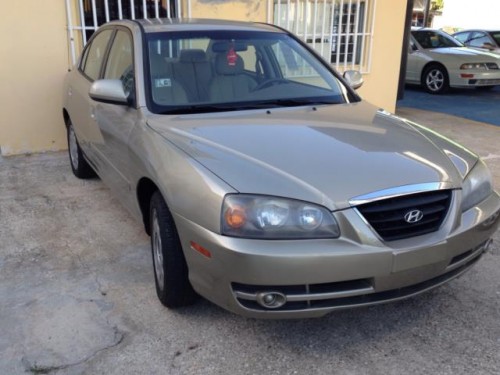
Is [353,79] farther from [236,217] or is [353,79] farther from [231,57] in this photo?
[236,217]

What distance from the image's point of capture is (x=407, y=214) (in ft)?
8.00

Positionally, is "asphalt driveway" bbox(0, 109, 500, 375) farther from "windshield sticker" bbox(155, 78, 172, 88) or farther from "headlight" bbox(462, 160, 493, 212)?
"windshield sticker" bbox(155, 78, 172, 88)

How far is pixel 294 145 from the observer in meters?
2.78

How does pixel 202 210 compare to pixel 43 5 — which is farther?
pixel 43 5

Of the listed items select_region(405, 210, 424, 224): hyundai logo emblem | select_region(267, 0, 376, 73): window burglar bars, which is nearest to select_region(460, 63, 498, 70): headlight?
select_region(267, 0, 376, 73): window burglar bars

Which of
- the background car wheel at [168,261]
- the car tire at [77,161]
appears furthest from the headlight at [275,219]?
the car tire at [77,161]

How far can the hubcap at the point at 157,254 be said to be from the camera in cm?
293

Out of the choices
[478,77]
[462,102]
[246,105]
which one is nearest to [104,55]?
[246,105]

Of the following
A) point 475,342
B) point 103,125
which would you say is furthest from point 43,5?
point 475,342

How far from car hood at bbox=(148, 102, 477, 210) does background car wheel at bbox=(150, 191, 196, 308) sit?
39 cm

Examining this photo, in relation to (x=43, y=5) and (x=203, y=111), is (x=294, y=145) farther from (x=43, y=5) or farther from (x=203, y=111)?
(x=43, y=5)

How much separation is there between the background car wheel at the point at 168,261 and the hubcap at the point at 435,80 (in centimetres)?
Answer: 1048

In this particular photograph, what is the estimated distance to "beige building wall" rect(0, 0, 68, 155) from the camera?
5.93m

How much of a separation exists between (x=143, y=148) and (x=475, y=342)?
213cm
